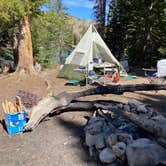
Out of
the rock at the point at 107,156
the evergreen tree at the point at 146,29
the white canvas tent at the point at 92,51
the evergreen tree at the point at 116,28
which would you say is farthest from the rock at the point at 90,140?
the evergreen tree at the point at 116,28

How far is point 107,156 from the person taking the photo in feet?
14.1

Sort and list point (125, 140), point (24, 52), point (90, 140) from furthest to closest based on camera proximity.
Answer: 1. point (24, 52)
2. point (90, 140)
3. point (125, 140)

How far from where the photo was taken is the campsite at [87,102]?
445 centimetres

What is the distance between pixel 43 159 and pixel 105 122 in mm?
1388

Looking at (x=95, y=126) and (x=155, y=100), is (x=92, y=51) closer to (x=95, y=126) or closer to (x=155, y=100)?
(x=155, y=100)

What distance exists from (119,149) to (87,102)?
2.83 metres

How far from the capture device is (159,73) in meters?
12.1

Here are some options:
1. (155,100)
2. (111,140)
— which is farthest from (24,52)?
(111,140)

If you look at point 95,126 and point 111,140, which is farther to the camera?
point 95,126

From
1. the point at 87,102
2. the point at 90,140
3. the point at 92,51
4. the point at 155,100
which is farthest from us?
the point at 92,51

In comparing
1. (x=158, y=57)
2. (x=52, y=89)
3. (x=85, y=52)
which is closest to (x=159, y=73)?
(x=85, y=52)

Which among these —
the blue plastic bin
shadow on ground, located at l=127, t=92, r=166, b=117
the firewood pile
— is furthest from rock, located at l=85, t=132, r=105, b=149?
shadow on ground, located at l=127, t=92, r=166, b=117

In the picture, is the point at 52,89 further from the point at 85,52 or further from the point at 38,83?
the point at 85,52

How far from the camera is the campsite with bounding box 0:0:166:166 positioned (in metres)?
4.45
